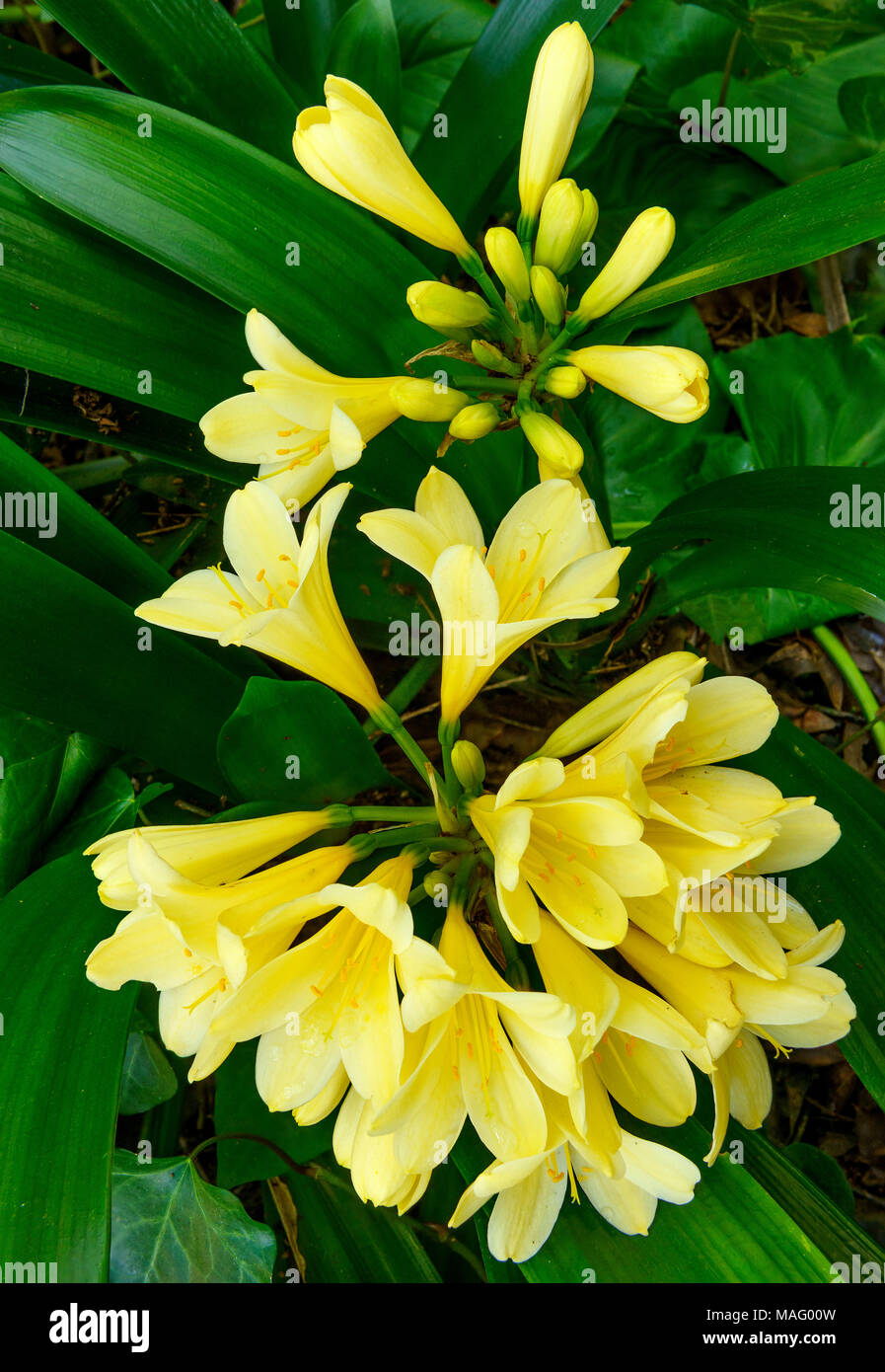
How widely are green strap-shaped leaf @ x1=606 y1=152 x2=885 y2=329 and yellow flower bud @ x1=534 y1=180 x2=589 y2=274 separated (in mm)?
82

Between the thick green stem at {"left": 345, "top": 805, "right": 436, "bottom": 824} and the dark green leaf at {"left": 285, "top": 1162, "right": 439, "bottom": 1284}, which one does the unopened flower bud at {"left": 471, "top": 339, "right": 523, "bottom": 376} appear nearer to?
the thick green stem at {"left": 345, "top": 805, "right": 436, "bottom": 824}

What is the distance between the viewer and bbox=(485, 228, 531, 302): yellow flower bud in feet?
2.96

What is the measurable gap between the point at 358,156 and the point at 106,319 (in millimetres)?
304

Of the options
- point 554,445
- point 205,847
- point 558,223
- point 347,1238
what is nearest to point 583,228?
point 558,223

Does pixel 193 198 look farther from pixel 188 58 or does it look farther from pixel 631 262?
pixel 631 262

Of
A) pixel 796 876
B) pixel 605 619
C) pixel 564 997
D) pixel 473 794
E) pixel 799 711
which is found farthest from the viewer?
pixel 799 711

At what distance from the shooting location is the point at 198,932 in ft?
2.35

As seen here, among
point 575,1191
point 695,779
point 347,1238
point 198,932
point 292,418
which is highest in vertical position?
point 292,418

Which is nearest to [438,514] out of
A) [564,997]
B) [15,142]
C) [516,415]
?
[516,415]

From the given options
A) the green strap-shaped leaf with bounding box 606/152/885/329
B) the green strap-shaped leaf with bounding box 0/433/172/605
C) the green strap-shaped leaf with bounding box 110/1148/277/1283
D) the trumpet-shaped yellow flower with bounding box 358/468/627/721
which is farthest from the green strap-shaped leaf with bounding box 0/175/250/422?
the green strap-shaped leaf with bounding box 110/1148/277/1283

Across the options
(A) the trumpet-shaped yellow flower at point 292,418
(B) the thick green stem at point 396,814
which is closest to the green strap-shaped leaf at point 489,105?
(A) the trumpet-shaped yellow flower at point 292,418

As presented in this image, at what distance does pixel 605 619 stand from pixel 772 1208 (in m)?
0.69
